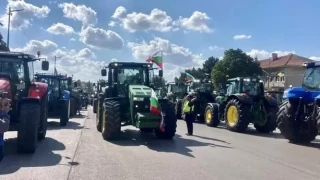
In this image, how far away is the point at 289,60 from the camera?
64.0 m

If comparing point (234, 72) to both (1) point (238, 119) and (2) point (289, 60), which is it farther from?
(1) point (238, 119)

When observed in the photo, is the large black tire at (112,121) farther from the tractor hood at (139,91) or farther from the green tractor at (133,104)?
the tractor hood at (139,91)

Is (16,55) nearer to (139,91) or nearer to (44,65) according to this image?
(44,65)

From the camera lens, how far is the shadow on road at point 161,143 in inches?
448

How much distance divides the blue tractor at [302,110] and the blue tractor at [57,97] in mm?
9168

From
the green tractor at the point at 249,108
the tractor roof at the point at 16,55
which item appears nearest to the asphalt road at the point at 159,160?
the tractor roof at the point at 16,55

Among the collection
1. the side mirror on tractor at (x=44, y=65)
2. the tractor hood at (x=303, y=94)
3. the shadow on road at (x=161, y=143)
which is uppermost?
the side mirror on tractor at (x=44, y=65)

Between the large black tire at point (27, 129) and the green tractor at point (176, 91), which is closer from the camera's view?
the large black tire at point (27, 129)

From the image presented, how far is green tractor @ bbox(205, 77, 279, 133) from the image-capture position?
1686 centimetres

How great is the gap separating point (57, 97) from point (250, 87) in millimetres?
9101

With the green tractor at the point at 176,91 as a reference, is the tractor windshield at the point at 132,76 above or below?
above

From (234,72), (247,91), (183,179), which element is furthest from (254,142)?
(234,72)

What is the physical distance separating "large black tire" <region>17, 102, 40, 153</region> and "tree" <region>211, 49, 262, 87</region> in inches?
1945

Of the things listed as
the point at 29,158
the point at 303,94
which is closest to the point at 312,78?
the point at 303,94
